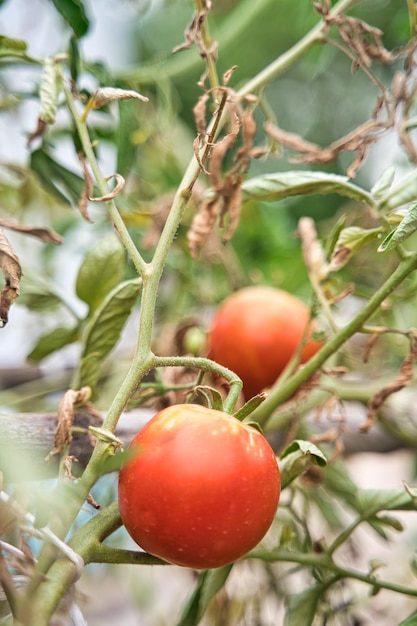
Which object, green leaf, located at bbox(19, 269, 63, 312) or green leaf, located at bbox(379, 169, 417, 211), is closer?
green leaf, located at bbox(379, 169, 417, 211)

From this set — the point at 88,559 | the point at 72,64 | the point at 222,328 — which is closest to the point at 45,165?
the point at 72,64

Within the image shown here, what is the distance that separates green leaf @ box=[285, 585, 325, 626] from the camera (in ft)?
1.34

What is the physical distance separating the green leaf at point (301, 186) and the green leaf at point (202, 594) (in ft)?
0.69

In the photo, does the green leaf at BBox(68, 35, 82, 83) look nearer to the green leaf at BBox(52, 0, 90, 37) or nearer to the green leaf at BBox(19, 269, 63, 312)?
the green leaf at BBox(52, 0, 90, 37)

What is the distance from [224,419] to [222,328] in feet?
0.81

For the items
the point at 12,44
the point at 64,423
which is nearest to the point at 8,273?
the point at 64,423

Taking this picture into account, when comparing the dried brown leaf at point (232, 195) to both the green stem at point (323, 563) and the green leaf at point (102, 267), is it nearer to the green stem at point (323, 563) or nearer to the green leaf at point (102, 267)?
the green leaf at point (102, 267)

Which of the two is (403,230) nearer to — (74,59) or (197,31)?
(197,31)

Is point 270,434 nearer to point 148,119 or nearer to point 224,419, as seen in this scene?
point 224,419

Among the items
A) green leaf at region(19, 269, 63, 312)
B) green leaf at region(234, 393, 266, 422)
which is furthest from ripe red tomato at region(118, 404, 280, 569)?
green leaf at region(19, 269, 63, 312)

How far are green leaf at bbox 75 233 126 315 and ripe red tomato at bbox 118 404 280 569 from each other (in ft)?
0.61

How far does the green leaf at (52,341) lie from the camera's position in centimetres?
50

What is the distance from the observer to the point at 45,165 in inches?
19.2

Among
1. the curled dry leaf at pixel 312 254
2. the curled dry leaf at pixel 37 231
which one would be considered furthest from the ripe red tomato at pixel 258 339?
the curled dry leaf at pixel 37 231
